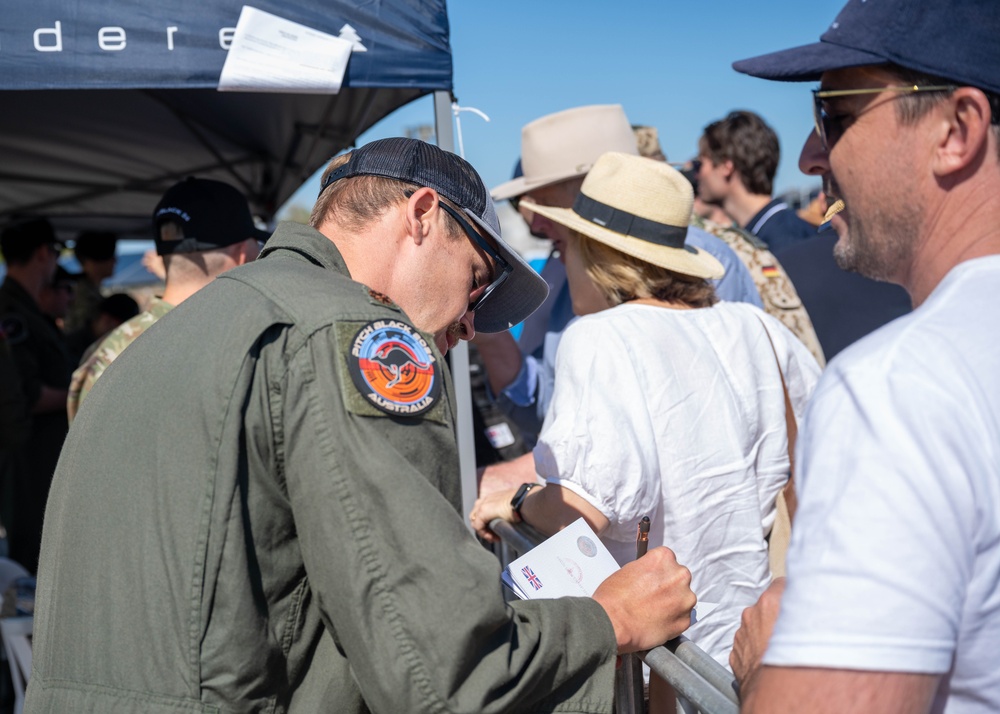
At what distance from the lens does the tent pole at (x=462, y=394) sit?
9.53ft

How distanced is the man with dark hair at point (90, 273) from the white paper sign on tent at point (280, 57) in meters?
4.81

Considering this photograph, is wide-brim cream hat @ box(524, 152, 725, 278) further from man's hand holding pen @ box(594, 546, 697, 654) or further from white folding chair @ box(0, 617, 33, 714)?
white folding chair @ box(0, 617, 33, 714)

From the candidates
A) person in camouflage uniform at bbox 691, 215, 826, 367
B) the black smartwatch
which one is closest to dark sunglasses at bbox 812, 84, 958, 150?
the black smartwatch

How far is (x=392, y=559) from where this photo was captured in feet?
3.77

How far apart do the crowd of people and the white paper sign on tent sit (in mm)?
1000

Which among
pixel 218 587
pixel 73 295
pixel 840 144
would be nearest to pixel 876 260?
pixel 840 144

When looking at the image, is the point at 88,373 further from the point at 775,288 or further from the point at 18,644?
the point at 775,288

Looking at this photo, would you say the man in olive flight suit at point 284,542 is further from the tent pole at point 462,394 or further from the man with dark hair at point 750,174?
the man with dark hair at point 750,174

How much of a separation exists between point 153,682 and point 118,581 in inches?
6.1

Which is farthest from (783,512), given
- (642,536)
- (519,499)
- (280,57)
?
(280,57)

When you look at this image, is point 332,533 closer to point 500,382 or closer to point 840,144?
point 840,144

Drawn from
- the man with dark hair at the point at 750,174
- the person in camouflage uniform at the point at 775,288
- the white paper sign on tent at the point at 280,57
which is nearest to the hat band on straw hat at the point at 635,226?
the white paper sign on tent at the point at 280,57

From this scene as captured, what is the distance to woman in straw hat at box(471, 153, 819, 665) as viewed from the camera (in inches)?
78.8

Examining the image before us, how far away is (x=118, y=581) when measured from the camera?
127 cm
